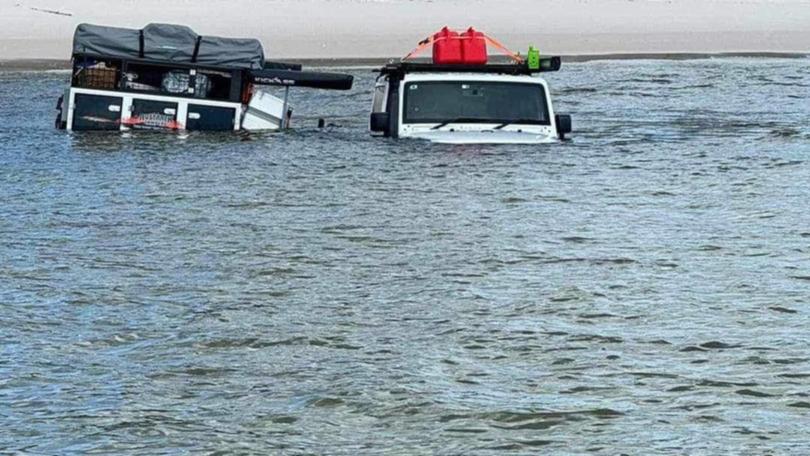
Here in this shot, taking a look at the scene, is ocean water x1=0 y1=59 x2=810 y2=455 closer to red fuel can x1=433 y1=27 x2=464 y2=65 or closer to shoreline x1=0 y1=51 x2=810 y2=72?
red fuel can x1=433 y1=27 x2=464 y2=65

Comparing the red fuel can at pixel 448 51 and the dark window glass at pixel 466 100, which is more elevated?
the red fuel can at pixel 448 51

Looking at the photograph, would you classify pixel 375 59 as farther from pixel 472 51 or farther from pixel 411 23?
pixel 472 51

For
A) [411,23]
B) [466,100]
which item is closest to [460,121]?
[466,100]

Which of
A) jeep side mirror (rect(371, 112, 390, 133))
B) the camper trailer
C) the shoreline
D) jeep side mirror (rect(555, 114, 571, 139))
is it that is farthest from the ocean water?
the shoreline

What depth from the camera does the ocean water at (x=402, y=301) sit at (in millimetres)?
8227

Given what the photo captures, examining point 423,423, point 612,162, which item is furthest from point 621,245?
point 612,162

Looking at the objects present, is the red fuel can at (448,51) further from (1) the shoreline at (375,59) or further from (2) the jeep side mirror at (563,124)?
(1) the shoreline at (375,59)

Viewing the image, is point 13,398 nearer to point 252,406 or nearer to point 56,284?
point 252,406

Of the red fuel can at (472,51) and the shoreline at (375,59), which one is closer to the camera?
the red fuel can at (472,51)

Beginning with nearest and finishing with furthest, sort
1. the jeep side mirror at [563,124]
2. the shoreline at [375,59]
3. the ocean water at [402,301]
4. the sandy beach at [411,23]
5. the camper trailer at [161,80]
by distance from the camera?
the ocean water at [402,301], the jeep side mirror at [563,124], the camper trailer at [161,80], the shoreline at [375,59], the sandy beach at [411,23]

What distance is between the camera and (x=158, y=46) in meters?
21.6

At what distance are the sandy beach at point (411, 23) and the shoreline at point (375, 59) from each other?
2.60 ft

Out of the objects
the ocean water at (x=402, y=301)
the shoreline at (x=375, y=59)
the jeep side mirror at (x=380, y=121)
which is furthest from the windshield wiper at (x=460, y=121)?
the shoreline at (x=375, y=59)

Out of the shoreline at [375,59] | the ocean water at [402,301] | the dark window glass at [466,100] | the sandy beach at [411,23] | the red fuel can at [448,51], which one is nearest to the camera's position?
the ocean water at [402,301]
